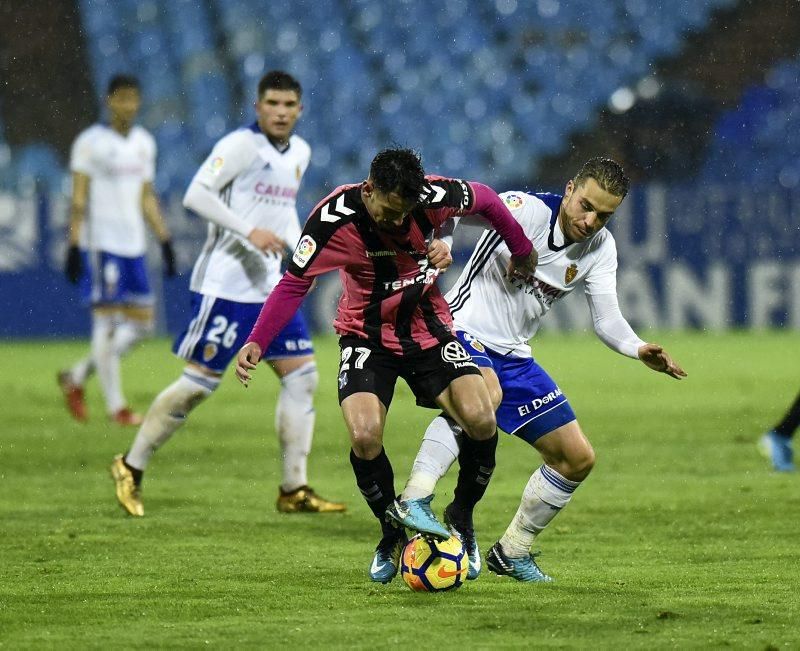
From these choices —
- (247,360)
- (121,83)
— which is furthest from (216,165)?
(121,83)

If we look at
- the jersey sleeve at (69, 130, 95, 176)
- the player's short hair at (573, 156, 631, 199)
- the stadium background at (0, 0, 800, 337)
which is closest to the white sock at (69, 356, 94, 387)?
the jersey sleeve at (69, 130, 95, 176)

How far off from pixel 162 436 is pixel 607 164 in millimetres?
2846

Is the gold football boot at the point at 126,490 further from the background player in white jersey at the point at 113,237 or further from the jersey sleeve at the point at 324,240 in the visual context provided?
the background player in white jersey at the point at 113,237

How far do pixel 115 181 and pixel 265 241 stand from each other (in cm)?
503

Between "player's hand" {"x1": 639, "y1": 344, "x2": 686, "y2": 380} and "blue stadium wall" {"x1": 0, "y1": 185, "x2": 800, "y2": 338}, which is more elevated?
"player's hand" {"x1": 639, "y1": 344, "x2": 686, "y2": 380}

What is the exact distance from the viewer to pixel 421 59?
20.4 metres

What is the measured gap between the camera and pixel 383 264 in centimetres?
531

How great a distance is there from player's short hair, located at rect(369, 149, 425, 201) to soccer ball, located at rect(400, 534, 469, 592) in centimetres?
117

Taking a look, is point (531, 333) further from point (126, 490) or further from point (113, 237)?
point (113, 237)

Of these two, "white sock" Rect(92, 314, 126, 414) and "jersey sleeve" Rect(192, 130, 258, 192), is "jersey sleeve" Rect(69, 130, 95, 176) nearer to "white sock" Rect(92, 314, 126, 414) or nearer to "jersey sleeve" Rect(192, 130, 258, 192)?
"white sock" Rect(92, 314, 126, 414)

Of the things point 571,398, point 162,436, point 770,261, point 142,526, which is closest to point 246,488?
point 162,436

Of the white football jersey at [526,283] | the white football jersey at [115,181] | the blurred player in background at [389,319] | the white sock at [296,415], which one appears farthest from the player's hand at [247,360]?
the white football jersey at [115,181]

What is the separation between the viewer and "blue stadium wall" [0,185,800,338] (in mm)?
17891

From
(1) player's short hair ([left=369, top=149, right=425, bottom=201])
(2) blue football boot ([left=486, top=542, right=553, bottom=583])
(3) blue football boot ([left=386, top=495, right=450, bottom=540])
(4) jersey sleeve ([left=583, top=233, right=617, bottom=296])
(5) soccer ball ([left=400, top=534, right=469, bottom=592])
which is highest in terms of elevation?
(1) player's short hair ([left=369, top=149, right=425, bottom=201])
